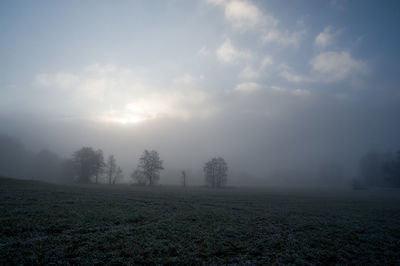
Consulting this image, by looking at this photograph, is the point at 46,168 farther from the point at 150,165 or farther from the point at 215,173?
the point at 215,173

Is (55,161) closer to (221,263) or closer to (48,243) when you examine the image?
(48,243)

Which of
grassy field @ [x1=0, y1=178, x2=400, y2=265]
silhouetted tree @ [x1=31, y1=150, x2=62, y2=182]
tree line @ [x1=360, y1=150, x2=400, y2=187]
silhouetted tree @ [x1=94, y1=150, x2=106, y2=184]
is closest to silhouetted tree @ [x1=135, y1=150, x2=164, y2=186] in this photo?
silhouetted tree @ [x1=94, y1=150, x2=106, y2=184]

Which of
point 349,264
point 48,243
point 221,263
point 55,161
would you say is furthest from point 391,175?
point 55,161

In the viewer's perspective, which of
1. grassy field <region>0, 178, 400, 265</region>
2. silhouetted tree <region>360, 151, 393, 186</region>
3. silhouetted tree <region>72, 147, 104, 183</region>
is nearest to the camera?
grassy field <region>0, 178, 400, 265</region>

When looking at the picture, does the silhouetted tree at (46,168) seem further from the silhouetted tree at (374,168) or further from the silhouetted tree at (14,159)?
the silhouetted tree at (374,168)

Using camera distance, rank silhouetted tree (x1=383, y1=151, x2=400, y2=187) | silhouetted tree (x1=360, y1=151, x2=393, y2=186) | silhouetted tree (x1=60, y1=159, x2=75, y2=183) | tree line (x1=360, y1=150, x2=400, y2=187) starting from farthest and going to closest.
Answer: silhouetted tree (x1=360, y1=151, x2=393, y2=186), tree line (x1=360, y1=150, x2=400, y2=187), silhouetted tree (x1=383, y1=151, x2=400, y2=187), silhouetted tree (x1=60, y1=159, x2=75, y2=183)

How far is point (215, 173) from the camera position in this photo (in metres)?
92.0

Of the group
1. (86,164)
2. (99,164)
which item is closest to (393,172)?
(99,164)

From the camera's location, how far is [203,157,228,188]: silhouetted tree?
91156 millimetres

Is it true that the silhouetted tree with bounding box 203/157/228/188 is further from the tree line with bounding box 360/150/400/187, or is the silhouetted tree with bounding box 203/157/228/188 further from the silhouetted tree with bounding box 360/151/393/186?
the silhouetted tree with bounding box 360/151/393/186

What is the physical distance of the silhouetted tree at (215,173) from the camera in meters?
91.2

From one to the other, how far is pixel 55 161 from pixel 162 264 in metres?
120

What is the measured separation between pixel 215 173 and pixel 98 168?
52.1 meters

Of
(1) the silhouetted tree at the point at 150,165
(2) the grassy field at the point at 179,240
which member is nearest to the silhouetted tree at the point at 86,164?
(1) the silhouetted tree at the point at 150,165
